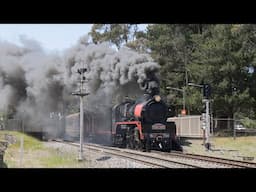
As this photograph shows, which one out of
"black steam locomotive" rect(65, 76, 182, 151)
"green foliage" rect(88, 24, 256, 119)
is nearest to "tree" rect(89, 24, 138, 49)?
"green foliage" rect(88, 24, 256, 119)

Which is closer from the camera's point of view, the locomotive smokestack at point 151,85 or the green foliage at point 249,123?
the locomotive smokestack at point 151,85

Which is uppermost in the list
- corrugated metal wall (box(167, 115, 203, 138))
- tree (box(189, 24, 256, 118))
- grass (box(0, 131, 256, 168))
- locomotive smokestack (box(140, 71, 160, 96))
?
tree (box(189, 24, 256, 118))

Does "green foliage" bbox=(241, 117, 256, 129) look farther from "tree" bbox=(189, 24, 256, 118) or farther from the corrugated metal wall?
the corrugated metal wall

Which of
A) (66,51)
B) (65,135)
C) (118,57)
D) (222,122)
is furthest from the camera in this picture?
(65,135)

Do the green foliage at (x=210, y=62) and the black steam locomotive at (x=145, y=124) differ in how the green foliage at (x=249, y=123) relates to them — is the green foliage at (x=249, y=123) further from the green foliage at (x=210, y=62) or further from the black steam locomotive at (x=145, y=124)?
the black steam locomotive at (x=145, y=124)

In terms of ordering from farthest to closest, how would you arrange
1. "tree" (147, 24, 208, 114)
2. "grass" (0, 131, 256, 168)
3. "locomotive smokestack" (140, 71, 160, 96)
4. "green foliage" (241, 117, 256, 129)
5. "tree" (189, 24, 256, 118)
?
"green foliage" (241, 117, 256, 129), "tree" (147, 24, 208, 114), "tree" (189, 24, 256, 118), "locomotive smokestack" (140, 71, 160, 96), "grass" (0, 131, 256, 168)

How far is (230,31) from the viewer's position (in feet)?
108

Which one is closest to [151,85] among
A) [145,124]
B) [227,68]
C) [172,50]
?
[145,124]

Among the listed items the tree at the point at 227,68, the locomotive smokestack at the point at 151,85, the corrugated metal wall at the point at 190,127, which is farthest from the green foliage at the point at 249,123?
the locomotive smokestack at the point at 151,85

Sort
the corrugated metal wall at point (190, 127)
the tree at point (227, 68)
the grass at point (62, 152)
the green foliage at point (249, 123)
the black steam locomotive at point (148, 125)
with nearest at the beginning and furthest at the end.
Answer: the grass at point (62, 152) → the black steam locomotive at point (148, 125) → the corrugated metal wall at point (190, 127) → the tree at point (227, 68) → the green foliage at point (249, 123)

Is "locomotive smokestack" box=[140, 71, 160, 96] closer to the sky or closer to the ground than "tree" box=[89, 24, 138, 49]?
closer to the ground
